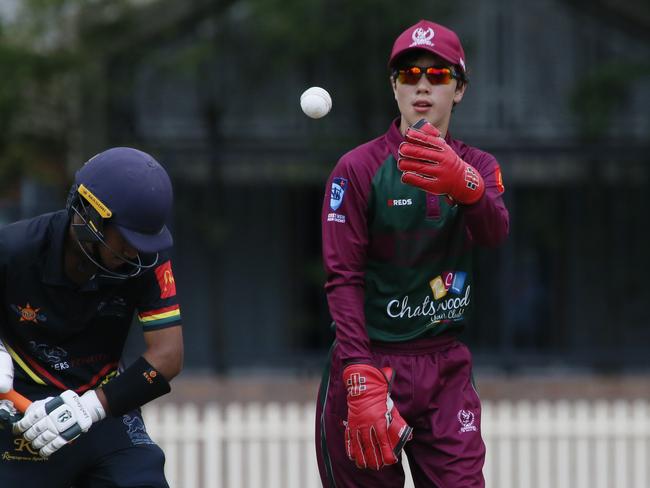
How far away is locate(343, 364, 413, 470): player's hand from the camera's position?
415 cm

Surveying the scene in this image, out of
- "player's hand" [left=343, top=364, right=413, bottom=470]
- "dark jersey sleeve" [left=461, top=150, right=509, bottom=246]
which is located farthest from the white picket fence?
"dark jersey sleeve" [left=461, top=150, right=509, bottom=246]

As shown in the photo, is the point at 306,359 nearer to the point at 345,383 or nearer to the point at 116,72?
the point at 116,72

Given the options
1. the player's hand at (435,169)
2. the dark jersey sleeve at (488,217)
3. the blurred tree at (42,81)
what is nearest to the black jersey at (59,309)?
the player's hand at (435,169)

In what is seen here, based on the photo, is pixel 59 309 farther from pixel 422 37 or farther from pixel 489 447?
pixel 489 447

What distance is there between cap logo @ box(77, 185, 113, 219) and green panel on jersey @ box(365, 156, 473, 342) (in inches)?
37.3

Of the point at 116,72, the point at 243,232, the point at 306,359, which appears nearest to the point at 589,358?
the point at 306,359

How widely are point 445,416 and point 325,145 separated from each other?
776 centimetres

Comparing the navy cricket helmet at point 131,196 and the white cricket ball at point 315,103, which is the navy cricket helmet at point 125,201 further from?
the white cricket ball at point 315,103

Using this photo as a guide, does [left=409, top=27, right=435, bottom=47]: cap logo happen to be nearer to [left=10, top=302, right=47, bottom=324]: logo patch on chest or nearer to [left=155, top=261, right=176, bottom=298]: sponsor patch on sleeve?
[left=155, top=261, right=176, bottom=298]: sponsor patch on sleeve

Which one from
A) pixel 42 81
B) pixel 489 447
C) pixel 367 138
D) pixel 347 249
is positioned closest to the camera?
pixel 347 249

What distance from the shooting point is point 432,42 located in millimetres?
4344

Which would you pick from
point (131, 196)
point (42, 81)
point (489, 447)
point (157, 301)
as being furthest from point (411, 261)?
point (42, 81)

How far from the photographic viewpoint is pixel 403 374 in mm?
4363

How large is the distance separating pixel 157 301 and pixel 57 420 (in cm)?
55
